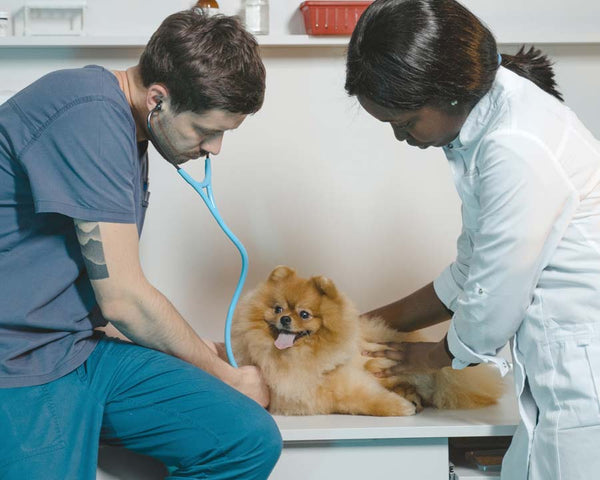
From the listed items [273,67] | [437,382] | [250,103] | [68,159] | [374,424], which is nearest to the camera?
[68,159]

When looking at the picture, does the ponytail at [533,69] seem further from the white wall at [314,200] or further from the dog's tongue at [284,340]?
Answer: the dog's tongue at [284,340]

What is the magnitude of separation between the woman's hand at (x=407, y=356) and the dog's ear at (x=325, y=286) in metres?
0.15

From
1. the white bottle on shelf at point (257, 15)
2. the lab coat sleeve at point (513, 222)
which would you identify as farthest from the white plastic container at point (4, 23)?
the lab coat sleeve at point (513, 222)

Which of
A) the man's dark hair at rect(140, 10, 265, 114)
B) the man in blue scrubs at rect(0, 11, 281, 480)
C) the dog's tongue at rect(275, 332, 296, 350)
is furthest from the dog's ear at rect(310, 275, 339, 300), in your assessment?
the man's dark hair at rect(140, 10, 265, 114)

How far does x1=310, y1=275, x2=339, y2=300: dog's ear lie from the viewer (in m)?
1.60

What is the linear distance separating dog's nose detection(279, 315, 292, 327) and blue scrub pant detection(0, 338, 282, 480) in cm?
24

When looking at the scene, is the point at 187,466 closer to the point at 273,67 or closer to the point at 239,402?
the point at 239,402

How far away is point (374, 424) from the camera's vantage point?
152 centimetres

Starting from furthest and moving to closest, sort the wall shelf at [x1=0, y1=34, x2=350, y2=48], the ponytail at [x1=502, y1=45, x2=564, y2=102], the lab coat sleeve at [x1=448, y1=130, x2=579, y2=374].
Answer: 1. the wall shelf at [x1=0, y1=34, x2=350, y2=48]
2. the ponytail at [x1=502, y1=45, x2=564, y2=102]
3. the lab coat sleeve at [x1=448, y1=130, x2=579, y2=374]

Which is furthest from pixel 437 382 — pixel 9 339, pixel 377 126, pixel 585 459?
pixel 9 339

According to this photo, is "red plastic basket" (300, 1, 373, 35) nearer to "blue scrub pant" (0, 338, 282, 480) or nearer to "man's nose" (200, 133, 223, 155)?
"man's nose" (200, 133, 223, 155)

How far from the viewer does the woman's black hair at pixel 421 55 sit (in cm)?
118

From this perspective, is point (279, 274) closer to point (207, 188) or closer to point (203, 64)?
point (207, 188)

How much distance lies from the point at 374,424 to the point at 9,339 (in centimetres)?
70
